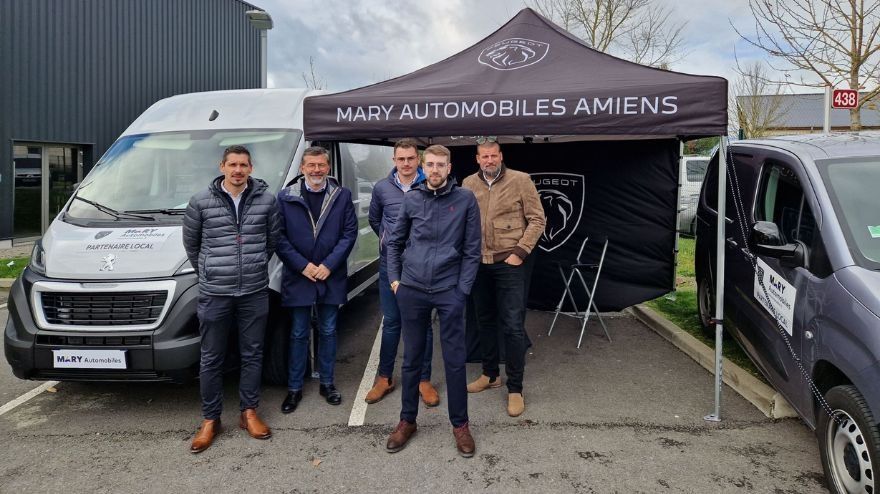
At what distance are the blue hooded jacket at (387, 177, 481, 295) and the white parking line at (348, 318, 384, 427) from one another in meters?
1.11

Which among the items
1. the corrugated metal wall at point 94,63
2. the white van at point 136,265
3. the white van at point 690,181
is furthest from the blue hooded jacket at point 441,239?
the corrugated metal wall at point 94,63

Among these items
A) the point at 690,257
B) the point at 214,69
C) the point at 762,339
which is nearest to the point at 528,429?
the point at 762,339

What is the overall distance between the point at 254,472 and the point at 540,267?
13.0 ft

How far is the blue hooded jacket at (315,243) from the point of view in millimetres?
4113

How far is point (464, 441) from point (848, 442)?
1.94 metres

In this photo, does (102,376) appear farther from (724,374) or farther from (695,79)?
(724,374)

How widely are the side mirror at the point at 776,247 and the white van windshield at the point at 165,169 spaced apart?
330 cm

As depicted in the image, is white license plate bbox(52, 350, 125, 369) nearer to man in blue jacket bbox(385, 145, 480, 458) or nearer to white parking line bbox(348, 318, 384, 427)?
white parking line bbox(348, 318, 384, 427)

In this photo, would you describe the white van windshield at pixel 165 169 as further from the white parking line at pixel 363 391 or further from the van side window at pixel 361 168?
the white parking line at pixel 363 391

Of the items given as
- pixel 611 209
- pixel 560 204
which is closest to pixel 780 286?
pixel 611 209

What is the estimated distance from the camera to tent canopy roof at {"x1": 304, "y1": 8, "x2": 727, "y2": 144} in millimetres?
3771

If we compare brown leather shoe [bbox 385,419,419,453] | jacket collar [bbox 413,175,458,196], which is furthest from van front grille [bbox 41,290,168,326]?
jacket collar [bbox 413,175,458,196]

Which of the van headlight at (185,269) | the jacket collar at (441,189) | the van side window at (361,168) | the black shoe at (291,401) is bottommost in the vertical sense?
the black shoe at (291,401)

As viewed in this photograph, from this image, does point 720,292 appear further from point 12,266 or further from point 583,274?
point 12,266
